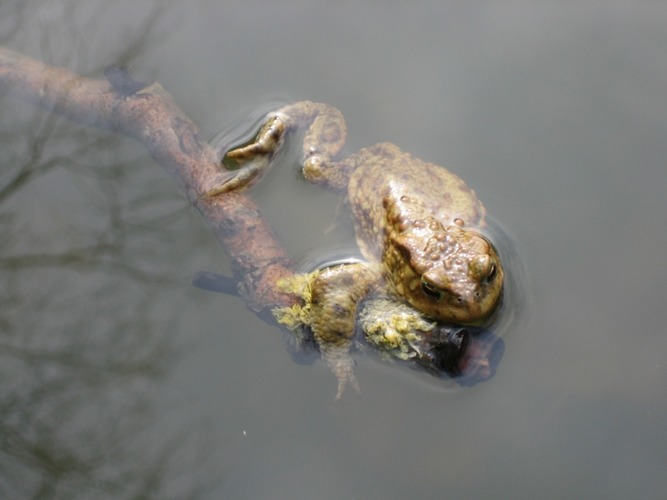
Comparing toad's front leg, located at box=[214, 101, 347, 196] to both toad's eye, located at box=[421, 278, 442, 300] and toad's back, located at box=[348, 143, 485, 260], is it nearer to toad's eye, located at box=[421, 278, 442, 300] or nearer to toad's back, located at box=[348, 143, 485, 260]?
toad's back, located at box=[348, 143, 485, 260]

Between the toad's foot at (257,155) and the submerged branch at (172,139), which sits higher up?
the toad's foot at (257,155)

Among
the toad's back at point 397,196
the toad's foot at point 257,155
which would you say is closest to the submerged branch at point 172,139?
the toad's foot at point 257,155

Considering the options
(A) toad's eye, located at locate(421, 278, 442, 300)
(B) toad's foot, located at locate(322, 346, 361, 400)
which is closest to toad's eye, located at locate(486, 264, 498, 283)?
(A) toad's eye, located at locate(421, 278, 442, 300)

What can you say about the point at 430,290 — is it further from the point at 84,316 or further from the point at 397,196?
the point at 84,316

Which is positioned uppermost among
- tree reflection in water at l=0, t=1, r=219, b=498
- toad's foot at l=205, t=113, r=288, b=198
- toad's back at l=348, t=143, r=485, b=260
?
toad's back at l=348, t=143, r=485, b=260

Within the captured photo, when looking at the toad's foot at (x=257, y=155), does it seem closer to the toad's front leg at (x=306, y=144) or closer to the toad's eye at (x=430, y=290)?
the toad's front leg at (x=306, y=144)

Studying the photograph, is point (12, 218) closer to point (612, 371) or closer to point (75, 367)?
point (75, 367)
